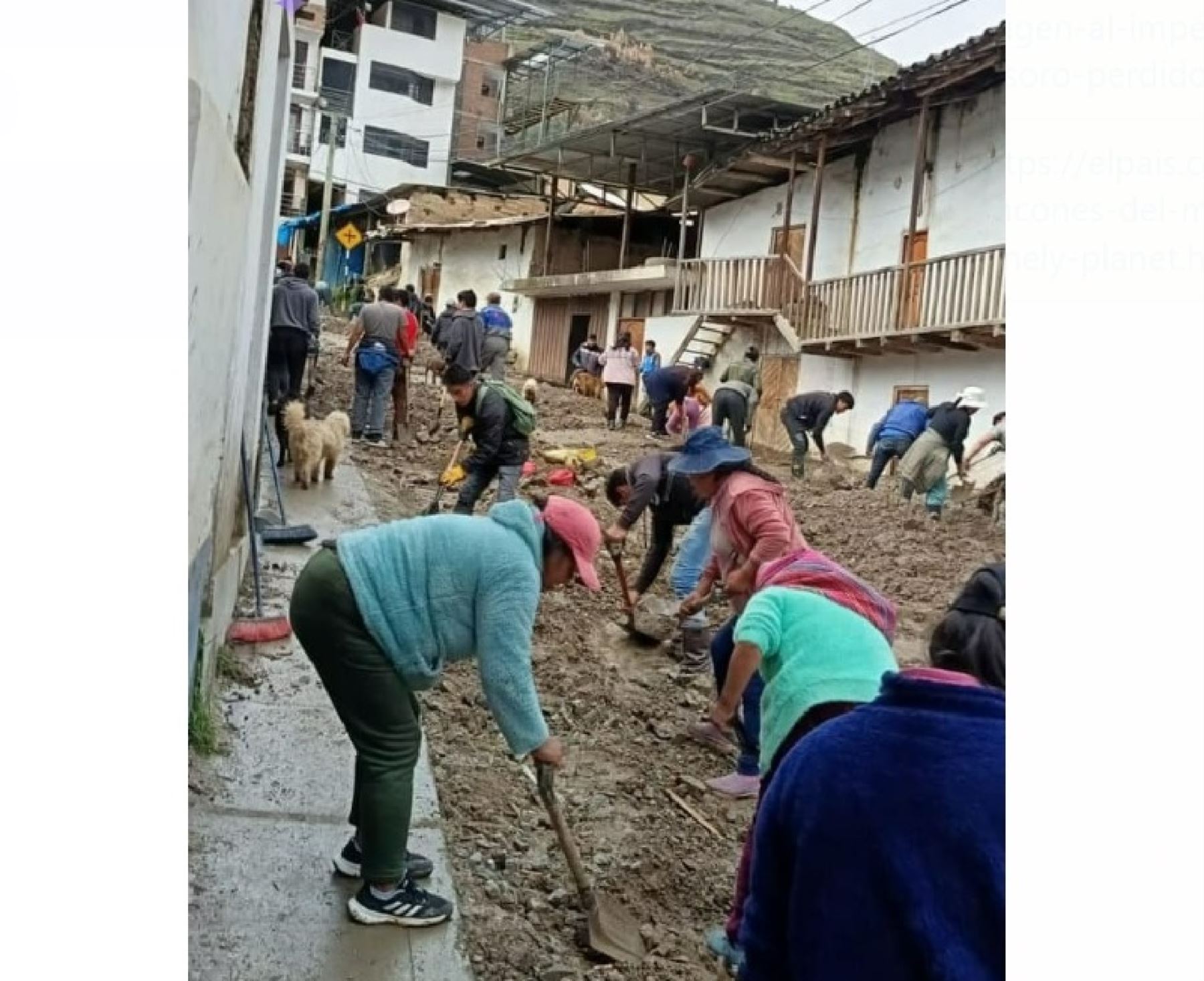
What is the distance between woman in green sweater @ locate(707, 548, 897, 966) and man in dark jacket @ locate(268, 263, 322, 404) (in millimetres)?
4657

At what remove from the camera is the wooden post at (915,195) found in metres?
7.80

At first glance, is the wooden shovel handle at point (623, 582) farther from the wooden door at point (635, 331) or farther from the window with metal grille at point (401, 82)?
the window with metal grille at point (401, 82)

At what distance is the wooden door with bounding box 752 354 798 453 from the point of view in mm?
10875

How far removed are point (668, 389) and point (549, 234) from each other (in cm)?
930

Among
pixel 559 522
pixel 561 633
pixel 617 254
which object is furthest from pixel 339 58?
pixel 559 522

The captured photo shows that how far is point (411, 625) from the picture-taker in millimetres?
2227

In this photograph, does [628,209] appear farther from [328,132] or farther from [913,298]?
[328,132]

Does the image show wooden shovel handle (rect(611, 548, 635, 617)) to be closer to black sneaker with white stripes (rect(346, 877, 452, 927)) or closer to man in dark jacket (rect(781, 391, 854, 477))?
black sneaker with white stripes (rect(346, 877, 452, 927))

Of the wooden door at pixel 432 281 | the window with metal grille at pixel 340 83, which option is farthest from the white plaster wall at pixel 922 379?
the window with metal grille at pixel 340 83

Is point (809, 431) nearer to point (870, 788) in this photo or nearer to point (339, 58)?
point (870, 788)

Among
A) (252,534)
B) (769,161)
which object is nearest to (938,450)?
(252,534)

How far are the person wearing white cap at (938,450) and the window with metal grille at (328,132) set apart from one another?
66.6 feet

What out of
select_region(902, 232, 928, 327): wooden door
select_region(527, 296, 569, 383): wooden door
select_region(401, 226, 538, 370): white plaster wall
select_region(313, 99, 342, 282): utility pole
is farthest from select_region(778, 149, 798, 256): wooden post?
select_region(313, 99, 342, 282): utility pole
